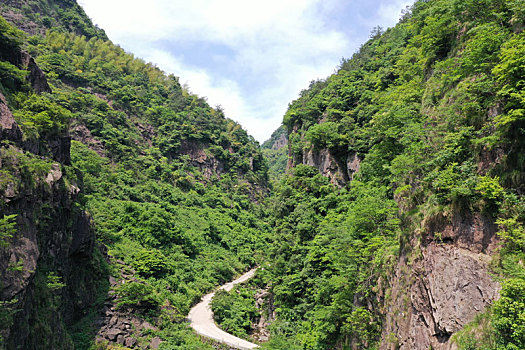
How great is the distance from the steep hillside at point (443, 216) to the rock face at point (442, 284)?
0.04 meters

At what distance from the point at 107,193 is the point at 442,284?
3835 centimetres

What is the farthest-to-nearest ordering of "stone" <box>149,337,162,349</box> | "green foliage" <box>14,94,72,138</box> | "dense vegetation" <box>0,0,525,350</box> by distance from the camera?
"stone" <box>149,337,162,349</box> < "green foliage" <box>14,94,72,138</box> < "dense vegetation" <box>0,0,525,350</box>

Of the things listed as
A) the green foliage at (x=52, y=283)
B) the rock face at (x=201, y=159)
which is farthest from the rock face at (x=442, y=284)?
the rock face at (x=201, y=159)

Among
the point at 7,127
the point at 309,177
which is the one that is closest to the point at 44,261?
the point at 7,127

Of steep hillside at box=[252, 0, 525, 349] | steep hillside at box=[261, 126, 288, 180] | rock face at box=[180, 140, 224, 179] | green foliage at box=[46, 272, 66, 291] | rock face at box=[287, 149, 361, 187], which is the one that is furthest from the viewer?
steep hillside at box=[261, 126, 288, 180]

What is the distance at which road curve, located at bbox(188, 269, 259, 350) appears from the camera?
925 inches

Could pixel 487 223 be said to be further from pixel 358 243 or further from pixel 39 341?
pixel 39 341

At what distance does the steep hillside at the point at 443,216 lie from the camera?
8430mm

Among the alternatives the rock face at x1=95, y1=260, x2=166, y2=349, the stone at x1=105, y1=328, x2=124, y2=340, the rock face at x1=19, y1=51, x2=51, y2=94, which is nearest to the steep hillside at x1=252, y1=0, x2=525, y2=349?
the rock face at x1=95, y1=260, x2=166, y2=349

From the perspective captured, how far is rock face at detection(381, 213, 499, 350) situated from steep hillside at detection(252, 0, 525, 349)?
0.04 m

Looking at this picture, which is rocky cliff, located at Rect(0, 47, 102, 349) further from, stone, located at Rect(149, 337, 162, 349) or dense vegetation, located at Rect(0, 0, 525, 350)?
stone, located at Rect(149, 337, 162, 349)

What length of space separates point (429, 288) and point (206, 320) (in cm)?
2303

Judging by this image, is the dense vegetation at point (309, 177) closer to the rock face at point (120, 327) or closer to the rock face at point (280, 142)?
the rock face at point (120, 327)

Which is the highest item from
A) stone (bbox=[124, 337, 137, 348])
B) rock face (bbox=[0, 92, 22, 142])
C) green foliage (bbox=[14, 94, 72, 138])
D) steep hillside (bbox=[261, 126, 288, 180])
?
steep hillside (bbox=[261, 126, 288, 180])
